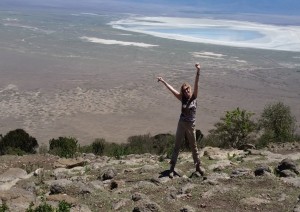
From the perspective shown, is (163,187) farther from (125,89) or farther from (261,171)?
(125,89)

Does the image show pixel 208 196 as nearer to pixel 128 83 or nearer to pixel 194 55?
pixel 128 83

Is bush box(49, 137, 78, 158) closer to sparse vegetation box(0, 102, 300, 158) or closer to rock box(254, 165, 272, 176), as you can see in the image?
sparse vegetation box(0, 102, 300, 158)

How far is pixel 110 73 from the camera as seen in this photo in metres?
54.2

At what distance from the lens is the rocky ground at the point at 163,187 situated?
866cm

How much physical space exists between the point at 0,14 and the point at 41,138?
87.5 meters

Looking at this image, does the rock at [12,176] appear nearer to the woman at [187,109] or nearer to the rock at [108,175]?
the rock at [108,175]

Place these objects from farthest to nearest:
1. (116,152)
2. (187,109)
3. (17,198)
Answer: (116,152) < (187,109) < (17,198)

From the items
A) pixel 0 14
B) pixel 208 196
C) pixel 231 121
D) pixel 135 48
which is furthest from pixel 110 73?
pixel 0 14

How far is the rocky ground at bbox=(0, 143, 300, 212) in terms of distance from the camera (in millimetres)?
8664

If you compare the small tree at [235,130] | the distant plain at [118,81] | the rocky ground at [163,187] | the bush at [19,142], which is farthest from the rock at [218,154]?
the distant plain at [118,81]

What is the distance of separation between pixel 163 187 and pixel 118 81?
41460mm

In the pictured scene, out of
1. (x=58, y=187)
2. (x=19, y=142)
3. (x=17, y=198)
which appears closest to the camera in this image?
(x=17, y=198)

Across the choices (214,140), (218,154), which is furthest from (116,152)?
(214,140)

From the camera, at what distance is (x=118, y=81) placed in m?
50.8
